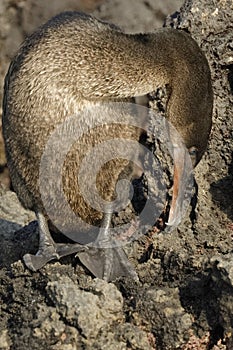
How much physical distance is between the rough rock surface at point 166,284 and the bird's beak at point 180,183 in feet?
0.27

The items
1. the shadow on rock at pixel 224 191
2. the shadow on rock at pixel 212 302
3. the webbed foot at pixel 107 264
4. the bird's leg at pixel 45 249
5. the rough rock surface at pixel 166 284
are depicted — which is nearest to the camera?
the shadow on rock at pixel 212 302

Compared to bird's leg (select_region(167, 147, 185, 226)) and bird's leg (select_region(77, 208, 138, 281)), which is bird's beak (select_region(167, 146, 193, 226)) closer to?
bird's leg (select_region(167, 147, 185, 226))

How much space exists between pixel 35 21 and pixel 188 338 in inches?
278

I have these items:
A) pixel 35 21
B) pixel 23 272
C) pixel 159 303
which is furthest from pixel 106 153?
pixel 35 21

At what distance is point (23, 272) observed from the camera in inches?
208

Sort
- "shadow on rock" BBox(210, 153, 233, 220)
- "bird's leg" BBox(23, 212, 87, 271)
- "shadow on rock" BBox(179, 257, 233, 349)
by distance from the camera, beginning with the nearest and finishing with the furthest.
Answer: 1. "shadow on rock" BBox(179, 257, 233, 349)
2. "bird's leg" BBox(23, 212, 87, 271)
3. "shadow on rock" BBox(210, 153, 233, 220)

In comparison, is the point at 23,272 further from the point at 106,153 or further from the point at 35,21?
the point at 35,21

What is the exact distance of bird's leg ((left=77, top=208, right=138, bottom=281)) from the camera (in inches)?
215

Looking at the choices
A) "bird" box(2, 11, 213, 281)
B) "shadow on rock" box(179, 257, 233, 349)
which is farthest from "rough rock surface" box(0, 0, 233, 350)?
"bird" box(2, 11, 213, 281)

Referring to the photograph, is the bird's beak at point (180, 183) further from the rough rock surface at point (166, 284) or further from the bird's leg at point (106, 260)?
the bird's leg at point (106, 260)

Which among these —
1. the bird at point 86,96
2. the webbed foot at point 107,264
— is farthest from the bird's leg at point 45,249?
the webbed foot at point 107,264

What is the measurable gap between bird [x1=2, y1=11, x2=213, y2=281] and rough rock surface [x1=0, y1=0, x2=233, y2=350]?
0.16 meters

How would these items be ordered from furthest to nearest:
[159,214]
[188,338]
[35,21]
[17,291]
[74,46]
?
[35,21], [159,214], [74,46], [17,291], [188,338]

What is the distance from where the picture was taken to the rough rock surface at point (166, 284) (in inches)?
178
